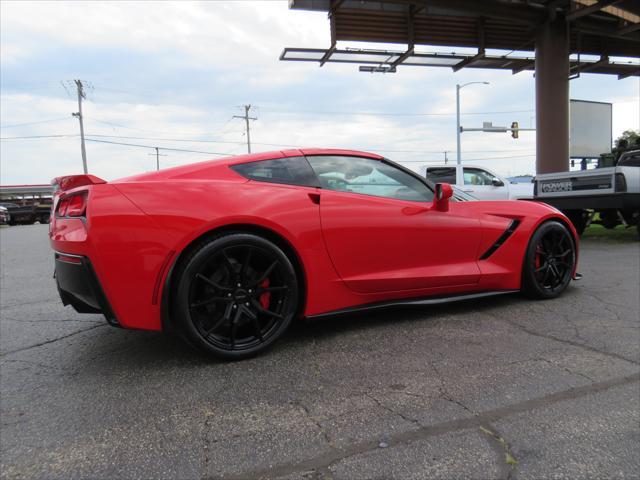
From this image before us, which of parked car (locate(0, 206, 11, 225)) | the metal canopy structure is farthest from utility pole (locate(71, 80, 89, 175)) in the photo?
the metal canopy structure

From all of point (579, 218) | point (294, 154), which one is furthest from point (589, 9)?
point (294, 154)

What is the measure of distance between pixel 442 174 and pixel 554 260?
793 centimetres

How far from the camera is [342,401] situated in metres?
2.24

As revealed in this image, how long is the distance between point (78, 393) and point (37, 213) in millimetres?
37949

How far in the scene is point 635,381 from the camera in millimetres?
2453

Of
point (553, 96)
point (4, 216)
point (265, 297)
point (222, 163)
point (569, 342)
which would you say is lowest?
point (569, 342)

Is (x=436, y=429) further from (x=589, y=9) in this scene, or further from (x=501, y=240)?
(x=589, y=9)

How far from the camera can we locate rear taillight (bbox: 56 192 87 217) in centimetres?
256

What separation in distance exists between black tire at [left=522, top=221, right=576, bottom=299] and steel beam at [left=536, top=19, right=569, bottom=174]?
9.04m

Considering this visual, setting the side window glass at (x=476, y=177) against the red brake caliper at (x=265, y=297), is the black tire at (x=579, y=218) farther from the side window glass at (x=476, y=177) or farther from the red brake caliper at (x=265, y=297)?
the red brake caliper at (x=265, y=297)

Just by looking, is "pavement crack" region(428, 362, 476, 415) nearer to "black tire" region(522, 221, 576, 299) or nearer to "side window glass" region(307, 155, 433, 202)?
"side window glass" region(307, 155, 433, 202)

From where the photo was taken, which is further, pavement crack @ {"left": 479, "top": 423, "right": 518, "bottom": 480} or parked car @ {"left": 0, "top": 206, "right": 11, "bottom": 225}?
parked car @ {"left": 0, "top": 206, "right": 11, "bottom": 225}

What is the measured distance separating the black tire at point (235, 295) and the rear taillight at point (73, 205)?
0.64 m

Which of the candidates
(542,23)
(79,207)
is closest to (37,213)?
(542,23)
